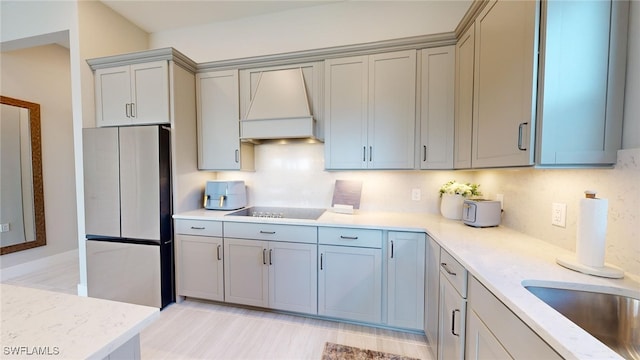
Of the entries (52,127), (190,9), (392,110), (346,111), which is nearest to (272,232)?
(346,111)

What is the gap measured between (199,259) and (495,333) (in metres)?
2.27

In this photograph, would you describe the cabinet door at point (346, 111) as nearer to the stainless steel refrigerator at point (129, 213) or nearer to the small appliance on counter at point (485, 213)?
the small appliance on counter at point (485, 213)

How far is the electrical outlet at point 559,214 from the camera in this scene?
4.12 feet

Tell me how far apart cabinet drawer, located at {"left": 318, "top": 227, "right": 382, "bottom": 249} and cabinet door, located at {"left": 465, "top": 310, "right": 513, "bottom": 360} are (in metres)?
0.82

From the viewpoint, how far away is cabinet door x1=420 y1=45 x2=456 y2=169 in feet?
6.38

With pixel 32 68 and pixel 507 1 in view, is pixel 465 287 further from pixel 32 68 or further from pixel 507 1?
pixel 32 68

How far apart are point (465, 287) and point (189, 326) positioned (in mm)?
2130

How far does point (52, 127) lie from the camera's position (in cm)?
318

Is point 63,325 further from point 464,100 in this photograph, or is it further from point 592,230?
point 464,100

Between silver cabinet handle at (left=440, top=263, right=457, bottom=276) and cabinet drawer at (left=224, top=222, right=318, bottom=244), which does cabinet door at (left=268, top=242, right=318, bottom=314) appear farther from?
silver cabinet handle at (left=440, top=263, right=457, bottom=276)

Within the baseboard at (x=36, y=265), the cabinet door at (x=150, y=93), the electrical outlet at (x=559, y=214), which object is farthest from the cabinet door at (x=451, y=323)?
the baseboard at (x=36, y=265)

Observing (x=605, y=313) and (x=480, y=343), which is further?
(x=480, y=343)

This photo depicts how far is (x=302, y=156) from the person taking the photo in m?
2.58

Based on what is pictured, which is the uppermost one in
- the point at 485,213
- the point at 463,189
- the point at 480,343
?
the point at 463,189
